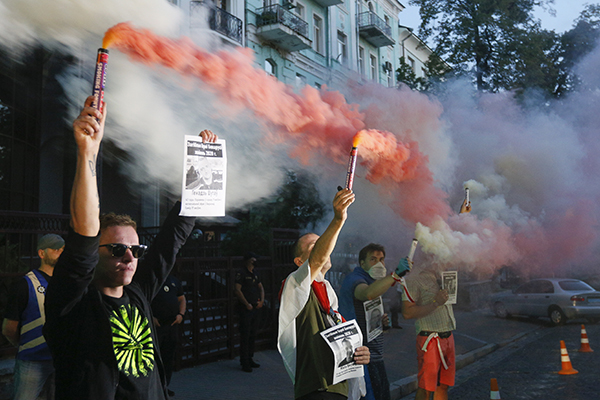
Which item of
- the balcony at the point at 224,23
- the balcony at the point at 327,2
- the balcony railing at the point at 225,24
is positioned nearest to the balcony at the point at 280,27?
the balcony at the point at 224,23

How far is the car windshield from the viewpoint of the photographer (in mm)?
14906

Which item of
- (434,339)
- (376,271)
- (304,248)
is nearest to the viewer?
(304,248)

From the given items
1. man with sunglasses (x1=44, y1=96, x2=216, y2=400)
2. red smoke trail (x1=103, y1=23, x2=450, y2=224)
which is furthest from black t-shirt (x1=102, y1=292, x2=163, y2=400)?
red smoke trail (x1=103, y1=23, x2=450, y2=224)

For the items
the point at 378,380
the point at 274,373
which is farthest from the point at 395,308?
the point at 378,380

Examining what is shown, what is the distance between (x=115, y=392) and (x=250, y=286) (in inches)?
248

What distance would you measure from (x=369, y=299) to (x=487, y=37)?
18.6m

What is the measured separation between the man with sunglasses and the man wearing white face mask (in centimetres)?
276

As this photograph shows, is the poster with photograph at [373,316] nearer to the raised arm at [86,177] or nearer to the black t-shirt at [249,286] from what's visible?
the raised arm at [86,177]

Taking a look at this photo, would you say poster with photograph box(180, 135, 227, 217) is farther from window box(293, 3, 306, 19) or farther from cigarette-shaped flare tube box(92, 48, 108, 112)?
window box(293, 3, 306, 19)

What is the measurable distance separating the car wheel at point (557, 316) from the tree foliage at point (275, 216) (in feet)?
23.7

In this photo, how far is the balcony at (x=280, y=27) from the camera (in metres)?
18.3

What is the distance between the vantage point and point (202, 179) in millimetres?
2832

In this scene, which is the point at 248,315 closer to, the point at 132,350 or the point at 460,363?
the point at 460,363

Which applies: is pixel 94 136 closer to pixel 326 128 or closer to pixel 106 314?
pixel 106 314
